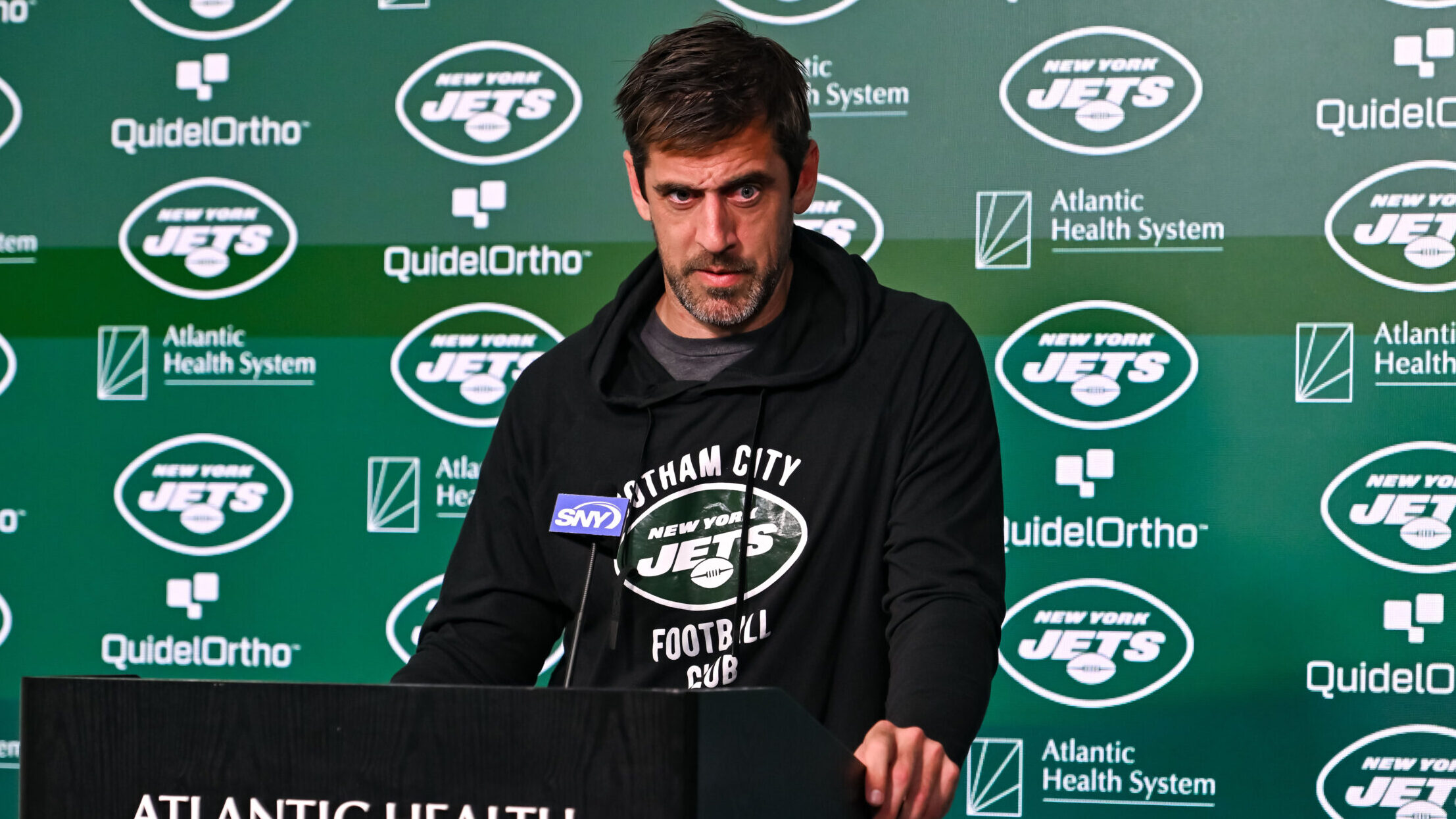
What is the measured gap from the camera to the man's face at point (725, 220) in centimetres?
146

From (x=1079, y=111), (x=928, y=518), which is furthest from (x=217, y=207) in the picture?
(x=928, y=518)

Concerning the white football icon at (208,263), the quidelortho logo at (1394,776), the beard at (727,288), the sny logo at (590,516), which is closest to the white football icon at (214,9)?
the white football icon at (208,263)

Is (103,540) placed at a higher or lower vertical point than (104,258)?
lower

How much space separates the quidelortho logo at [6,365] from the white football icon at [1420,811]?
2.48 meters

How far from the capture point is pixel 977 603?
1.33m

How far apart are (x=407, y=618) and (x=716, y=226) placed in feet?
4.22

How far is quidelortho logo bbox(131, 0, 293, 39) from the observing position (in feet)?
8.56

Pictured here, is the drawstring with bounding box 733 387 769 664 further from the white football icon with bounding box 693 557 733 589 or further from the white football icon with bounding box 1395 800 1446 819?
the white football icon with bounding box 1395 800 1446 819

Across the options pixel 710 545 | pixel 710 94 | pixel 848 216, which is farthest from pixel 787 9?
pixel 710 545

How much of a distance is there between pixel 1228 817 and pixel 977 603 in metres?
1.12

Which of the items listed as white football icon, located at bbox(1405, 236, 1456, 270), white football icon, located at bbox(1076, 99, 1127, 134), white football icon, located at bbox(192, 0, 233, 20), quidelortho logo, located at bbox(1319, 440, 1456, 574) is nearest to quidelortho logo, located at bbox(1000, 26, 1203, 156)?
white football icon, located at bbox(1076, 99, 1127, 134)

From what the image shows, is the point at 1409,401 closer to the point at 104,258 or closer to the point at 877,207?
the point at 877,207

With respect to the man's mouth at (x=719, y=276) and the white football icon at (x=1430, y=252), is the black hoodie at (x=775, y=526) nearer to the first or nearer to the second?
the man's mouth at (x=719, y=276)

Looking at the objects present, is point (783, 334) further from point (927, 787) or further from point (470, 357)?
point (470, 357)
